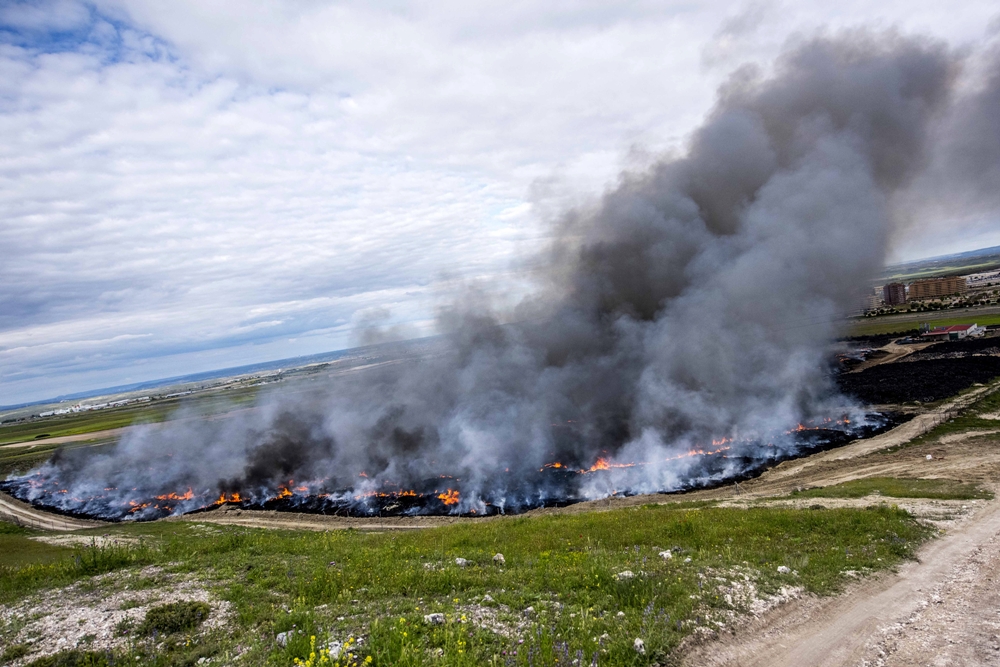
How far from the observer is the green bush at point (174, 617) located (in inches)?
352

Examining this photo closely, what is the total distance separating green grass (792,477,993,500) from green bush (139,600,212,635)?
82.1 ft

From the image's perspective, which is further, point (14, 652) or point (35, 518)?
point (35, 518)

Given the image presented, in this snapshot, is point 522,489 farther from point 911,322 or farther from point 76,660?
point 911,322

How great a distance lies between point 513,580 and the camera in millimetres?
10961

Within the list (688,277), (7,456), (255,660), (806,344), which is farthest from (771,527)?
(7,456)

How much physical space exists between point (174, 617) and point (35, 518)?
50.7 m

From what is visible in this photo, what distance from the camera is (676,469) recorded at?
108 ft

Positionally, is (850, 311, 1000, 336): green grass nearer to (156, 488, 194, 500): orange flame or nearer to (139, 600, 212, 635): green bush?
(139, 600, 212, 635): green bush

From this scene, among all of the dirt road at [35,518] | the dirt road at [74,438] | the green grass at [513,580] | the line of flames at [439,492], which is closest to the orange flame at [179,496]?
the line of flames at [439,492]

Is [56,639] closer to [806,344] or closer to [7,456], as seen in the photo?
[806,344]

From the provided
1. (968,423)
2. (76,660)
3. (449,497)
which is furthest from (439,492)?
(968,423)

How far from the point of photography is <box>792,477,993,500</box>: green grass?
18.8 m

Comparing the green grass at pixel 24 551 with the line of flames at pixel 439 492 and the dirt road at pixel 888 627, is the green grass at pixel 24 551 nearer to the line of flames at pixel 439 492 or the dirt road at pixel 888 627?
the line of flames at pixel 439 492

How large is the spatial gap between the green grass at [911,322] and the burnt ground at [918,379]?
3219 cm
